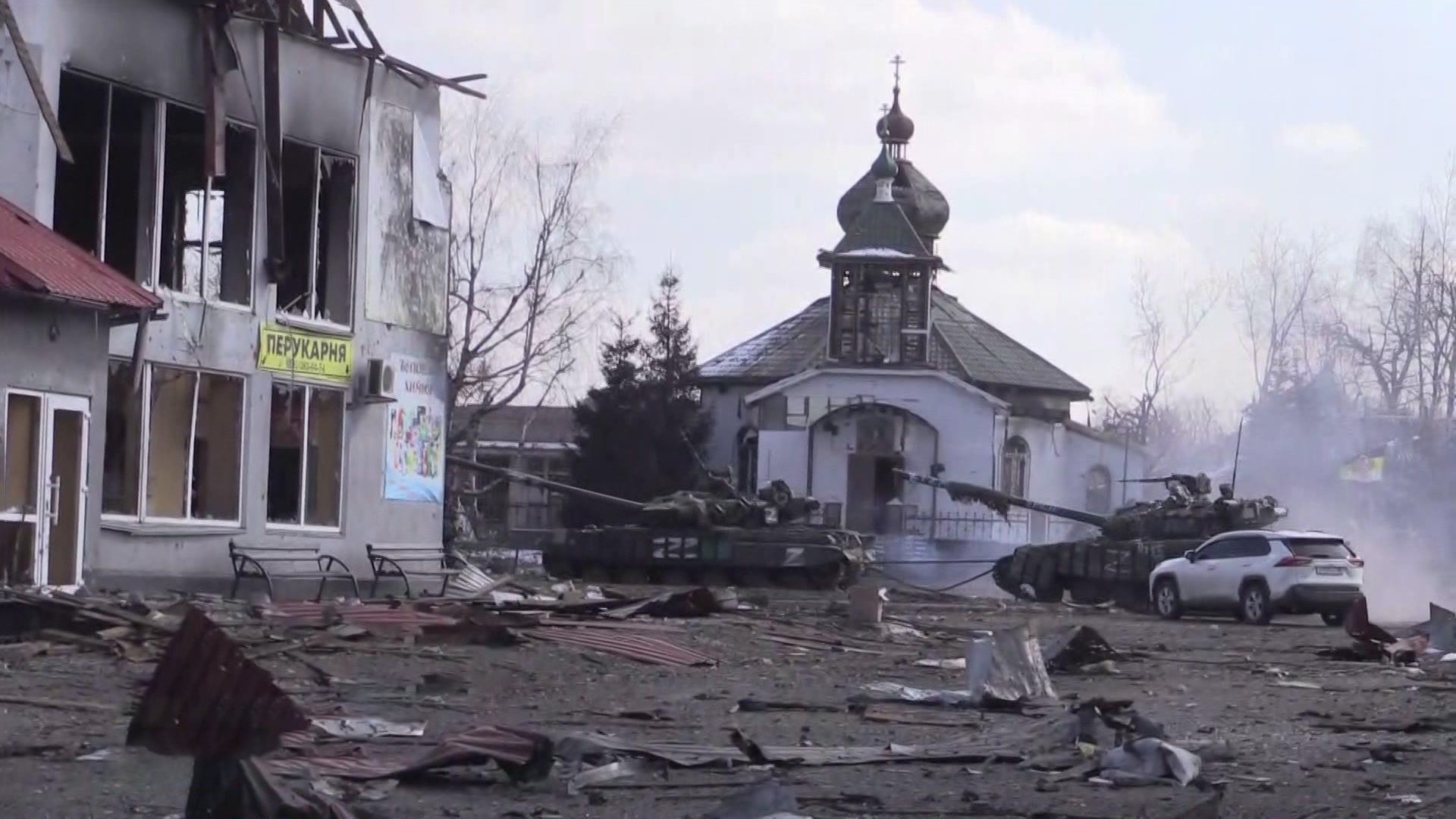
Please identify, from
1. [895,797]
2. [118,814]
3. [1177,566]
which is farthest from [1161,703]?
[1177,566]

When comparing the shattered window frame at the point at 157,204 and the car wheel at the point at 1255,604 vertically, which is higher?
the shattered window frame at the point at 157,204

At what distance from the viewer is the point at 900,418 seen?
61.8m

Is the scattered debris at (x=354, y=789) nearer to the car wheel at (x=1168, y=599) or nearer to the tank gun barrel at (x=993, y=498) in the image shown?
the car wheel at (x=1168, y=599)

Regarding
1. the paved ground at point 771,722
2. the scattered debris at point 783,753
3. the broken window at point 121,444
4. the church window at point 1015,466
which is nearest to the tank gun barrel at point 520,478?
the broken window at point 121,444

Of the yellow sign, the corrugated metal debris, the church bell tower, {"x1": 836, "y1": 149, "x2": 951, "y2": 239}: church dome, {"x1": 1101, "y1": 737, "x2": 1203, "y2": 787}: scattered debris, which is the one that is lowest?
{"x1": 1101, "y1": 737, "x2": 1203, "y2": 787}: scattered debris

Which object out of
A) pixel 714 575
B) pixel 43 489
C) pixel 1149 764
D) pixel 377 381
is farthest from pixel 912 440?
pixel 1149 764

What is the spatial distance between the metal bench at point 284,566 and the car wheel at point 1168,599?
1373 centimetres

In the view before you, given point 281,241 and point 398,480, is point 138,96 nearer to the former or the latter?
point 281,241

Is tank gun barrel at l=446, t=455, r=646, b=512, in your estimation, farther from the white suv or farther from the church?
the church

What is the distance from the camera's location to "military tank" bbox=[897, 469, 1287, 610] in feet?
127

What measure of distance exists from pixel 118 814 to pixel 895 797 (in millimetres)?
3732

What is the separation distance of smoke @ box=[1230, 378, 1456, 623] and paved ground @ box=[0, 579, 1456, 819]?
28.0 m

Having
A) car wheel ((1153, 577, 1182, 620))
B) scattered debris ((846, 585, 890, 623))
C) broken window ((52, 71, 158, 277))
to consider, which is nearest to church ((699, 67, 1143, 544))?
car wheel ((1153, 577, 1182, 620))

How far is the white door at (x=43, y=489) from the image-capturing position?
811 inches
